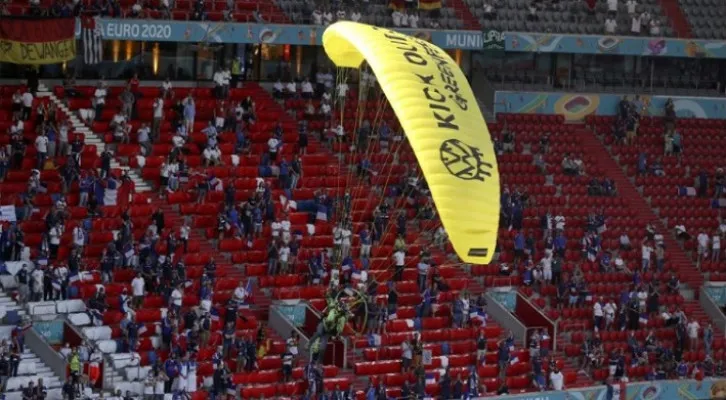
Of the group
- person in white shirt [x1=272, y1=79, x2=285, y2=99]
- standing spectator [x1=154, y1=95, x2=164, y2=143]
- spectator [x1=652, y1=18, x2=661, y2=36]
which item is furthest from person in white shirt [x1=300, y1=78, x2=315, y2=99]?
spectator [x1=652, y1=18, x2=661, y2=36]

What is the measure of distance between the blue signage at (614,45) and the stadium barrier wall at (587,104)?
1151mm

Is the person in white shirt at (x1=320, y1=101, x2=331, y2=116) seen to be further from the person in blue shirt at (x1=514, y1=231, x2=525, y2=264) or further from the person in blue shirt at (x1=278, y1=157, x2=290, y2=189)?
the person in blue shirt at (x1=514, y1=231, x2=525, y2=264)

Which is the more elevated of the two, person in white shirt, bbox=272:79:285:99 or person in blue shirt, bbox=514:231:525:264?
person in white shirt, bbox=272:79:285:99

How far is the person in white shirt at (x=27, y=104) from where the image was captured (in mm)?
39125

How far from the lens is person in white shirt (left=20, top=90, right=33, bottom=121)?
128 ft

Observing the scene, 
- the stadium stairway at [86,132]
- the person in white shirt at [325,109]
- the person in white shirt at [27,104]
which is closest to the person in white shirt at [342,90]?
the person in white shirt at [325,109]

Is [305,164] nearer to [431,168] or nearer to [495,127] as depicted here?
[495,127]

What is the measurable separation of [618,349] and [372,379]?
21.5 ft

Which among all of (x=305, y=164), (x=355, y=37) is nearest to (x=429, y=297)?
(x=305, y=164)

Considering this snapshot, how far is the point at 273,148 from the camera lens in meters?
41.3

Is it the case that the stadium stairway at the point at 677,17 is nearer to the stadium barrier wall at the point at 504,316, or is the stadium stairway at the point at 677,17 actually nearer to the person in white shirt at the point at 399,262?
the stadium barrier wall at the point at 504,316

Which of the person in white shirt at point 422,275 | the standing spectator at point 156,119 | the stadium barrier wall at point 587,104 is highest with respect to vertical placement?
the stadium barrier wall at point 587,104

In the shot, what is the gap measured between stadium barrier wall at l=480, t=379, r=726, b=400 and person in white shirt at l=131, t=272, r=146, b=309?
7.81 m

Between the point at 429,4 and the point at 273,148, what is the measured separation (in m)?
6.83
